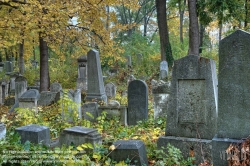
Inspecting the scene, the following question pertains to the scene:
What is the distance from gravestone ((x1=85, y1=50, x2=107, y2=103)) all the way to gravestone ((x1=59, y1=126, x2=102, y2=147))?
17.5 ft

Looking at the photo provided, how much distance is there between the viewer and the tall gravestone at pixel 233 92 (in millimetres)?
3299

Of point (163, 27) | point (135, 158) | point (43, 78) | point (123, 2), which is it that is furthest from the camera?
point (163, 27)

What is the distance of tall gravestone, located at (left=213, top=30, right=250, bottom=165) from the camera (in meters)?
3.30

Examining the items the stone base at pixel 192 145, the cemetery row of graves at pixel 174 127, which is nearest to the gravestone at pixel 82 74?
the cemetery row of graves at pixel 174 127

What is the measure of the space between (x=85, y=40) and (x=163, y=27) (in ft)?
22.7

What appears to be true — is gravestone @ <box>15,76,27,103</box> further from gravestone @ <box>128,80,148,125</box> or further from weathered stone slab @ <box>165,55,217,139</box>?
weathered stone slab @ <box>165,55,217,139</box>

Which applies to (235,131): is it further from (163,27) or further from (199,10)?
(163,27)

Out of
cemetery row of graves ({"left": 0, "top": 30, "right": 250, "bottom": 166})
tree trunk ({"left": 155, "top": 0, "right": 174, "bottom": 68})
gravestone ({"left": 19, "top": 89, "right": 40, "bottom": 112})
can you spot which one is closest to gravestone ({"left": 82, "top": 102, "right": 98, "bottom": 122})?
cemetery row of graves ({"left": 0, "top": 30, "right": 250, "bottom": 166})

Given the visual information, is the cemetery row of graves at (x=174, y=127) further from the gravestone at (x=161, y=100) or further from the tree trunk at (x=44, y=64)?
the tree trunk at (x=44, y=64)

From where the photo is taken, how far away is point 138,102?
7.83 meters

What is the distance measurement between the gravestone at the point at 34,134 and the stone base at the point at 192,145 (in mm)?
2077

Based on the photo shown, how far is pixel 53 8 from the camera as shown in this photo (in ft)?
26.6

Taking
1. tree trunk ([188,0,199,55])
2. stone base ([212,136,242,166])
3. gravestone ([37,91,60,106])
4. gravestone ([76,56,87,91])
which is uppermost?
tree trunk ([188,0,199,55])

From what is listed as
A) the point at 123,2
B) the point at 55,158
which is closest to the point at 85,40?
the point at 123,2
